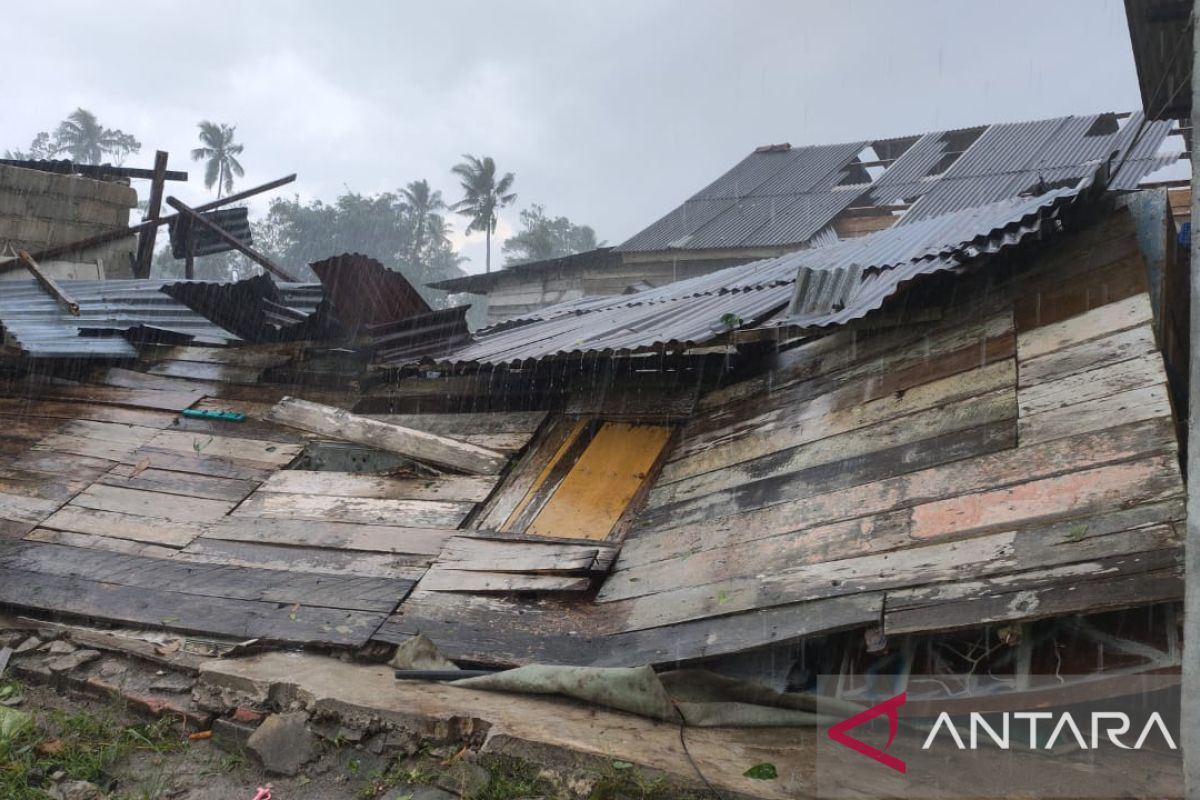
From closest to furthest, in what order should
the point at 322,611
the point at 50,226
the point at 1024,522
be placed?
the point at 1024,522, the point at 322,611, the point at 50,226

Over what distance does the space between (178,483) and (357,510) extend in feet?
5.08

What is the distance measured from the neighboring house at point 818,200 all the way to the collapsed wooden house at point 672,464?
7617 mm

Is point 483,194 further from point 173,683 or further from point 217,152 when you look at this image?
point 173,683

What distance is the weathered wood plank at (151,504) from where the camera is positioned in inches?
229

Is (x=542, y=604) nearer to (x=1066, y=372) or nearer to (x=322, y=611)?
(x=322, y=611)

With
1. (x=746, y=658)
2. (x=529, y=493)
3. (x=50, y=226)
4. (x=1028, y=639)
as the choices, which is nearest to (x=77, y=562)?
(x=529, y=493)

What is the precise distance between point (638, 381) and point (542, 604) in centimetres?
178

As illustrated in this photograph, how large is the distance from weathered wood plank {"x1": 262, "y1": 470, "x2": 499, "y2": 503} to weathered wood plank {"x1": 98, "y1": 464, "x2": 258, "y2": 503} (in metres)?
0.21

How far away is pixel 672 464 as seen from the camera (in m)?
5.08

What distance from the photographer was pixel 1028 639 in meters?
3.38

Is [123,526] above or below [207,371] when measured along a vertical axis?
below

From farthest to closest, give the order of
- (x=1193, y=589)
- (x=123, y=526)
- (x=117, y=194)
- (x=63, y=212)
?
(x=117, y=194) → (x=63, y=212) → (x=123, y=526) → (x=1193, y=589)

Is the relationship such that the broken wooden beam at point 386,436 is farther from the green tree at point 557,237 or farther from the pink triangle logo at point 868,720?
the green tree at point 557,237

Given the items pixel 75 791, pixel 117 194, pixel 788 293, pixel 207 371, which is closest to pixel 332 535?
pixel 75 791
